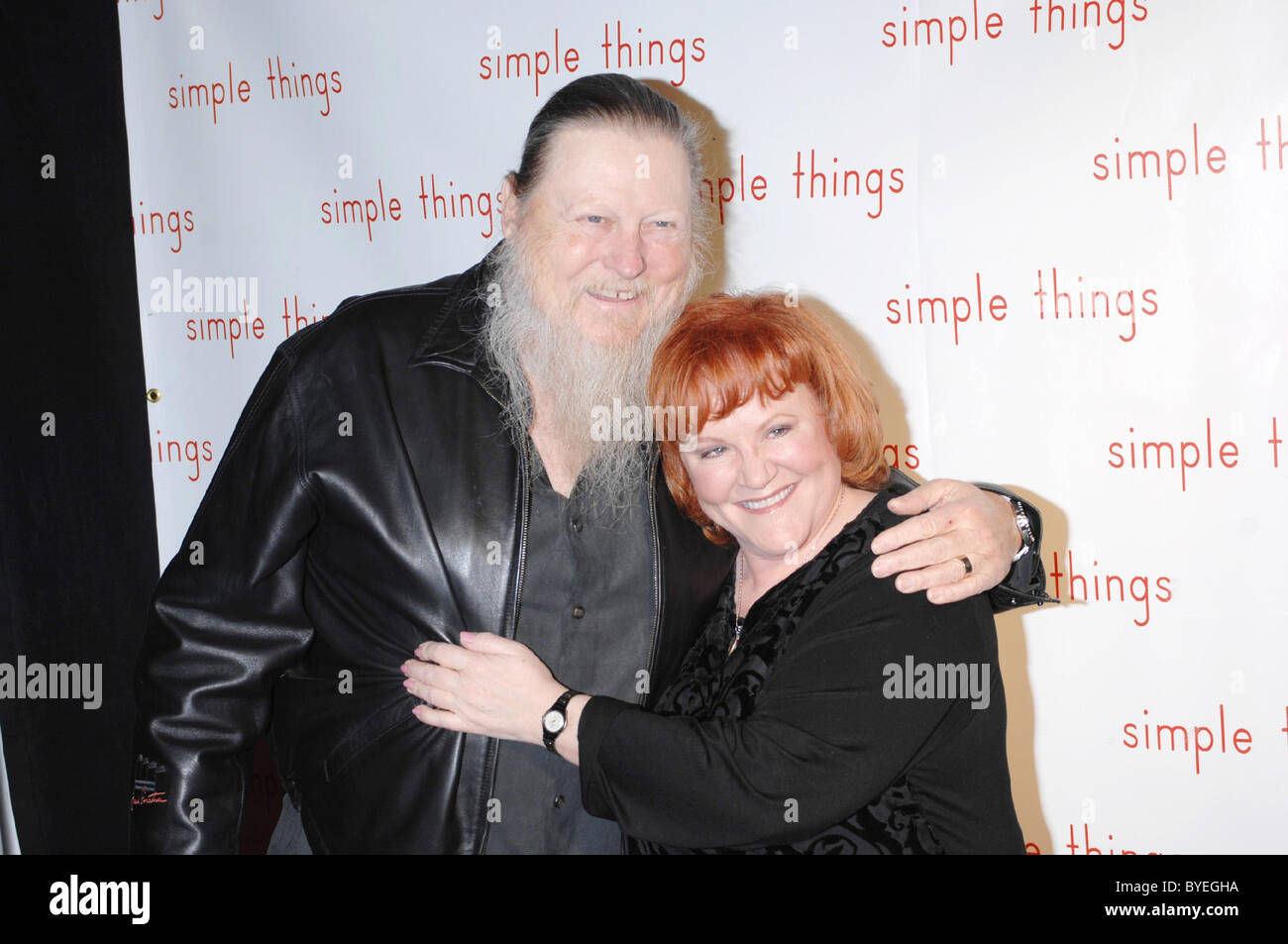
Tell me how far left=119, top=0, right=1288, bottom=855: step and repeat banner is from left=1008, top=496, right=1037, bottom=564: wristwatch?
95cm

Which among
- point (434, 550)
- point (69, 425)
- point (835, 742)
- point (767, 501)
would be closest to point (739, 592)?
point (767, 501)

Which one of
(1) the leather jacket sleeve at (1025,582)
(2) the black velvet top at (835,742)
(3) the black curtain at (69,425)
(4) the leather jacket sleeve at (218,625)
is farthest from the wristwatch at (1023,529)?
(3) the black curtain at (69,425)

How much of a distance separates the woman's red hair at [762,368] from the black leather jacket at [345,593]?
1.04ft

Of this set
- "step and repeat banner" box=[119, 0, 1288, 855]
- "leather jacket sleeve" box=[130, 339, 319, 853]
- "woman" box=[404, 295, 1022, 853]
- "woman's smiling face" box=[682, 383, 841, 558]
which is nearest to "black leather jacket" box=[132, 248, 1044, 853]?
"leather jacket sleeve" box=[130, 339, 319, 853]

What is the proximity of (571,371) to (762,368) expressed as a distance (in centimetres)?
39

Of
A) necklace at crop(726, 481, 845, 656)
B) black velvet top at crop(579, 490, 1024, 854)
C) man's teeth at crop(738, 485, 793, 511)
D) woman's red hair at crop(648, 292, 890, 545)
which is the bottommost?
black velvet top at crop(579, 490, 1024, 854)

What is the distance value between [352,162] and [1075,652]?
2293mm

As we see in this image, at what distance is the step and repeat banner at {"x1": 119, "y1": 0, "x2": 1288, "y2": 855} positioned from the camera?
2506mm

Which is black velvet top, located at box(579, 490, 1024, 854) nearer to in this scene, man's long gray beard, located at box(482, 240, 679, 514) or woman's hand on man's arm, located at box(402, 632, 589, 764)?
woman's hand on man's arm, located at box(402, 632, 589, 764)

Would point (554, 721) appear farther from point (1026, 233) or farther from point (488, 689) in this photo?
point (1026, 233)

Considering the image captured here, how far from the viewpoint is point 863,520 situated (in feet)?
5.45
